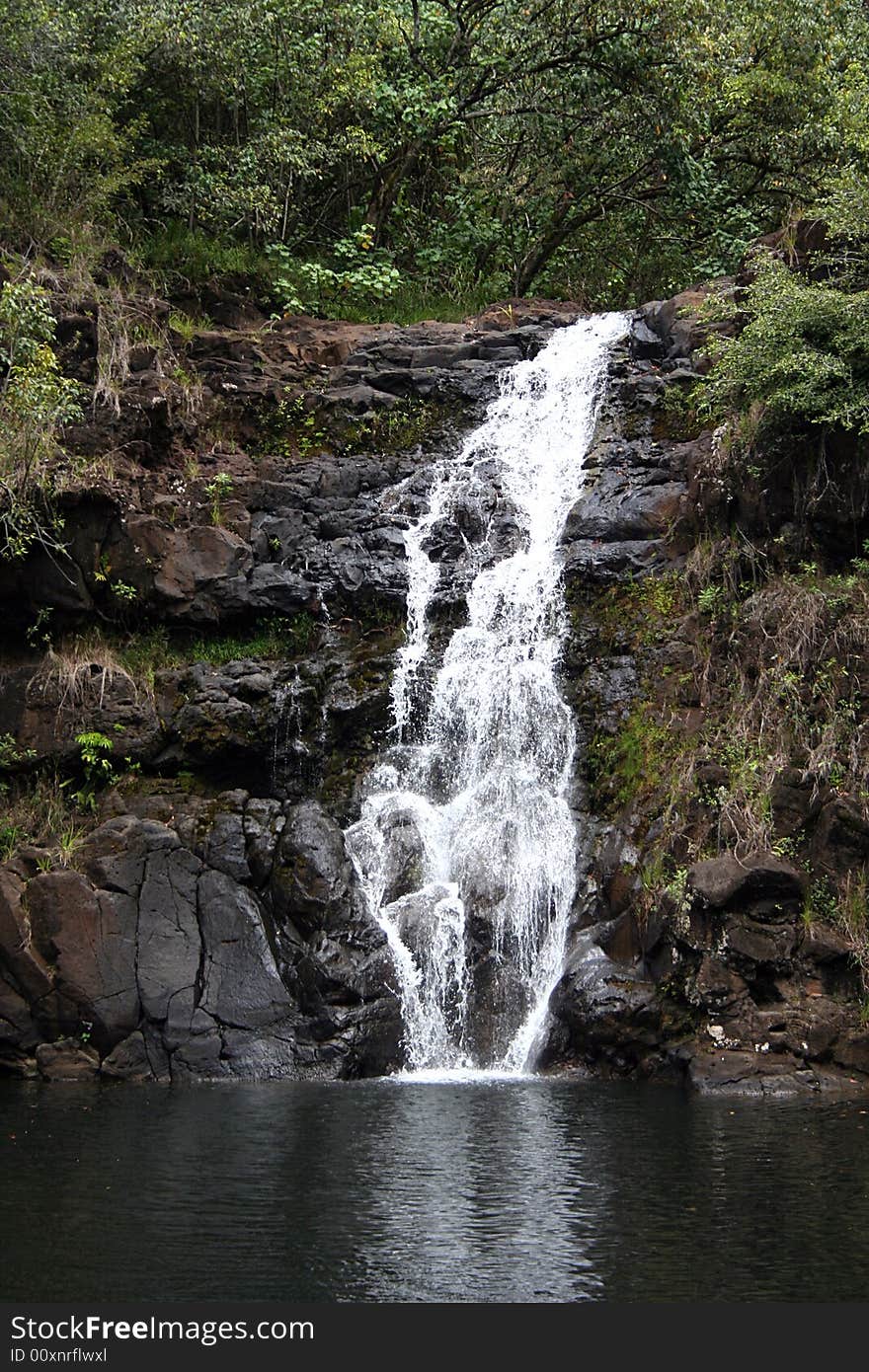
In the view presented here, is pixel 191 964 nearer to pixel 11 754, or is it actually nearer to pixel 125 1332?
pixel 11 754

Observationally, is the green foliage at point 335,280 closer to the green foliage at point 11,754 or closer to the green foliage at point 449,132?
the green foliage at point 449,132

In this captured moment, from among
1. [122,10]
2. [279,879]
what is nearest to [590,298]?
[122,10]

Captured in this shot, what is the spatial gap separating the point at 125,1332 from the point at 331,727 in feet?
36.1

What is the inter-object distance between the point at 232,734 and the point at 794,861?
23.2 ft

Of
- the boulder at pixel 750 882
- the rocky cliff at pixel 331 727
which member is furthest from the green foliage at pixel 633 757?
the boulder at pixel 750 882

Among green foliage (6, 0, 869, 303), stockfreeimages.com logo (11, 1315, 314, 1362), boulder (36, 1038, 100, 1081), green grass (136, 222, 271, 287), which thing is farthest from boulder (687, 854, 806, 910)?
green grass (136, 222, 271, 287)

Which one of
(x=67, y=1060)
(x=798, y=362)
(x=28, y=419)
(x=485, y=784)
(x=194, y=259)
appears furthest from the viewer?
(x=194, y=259)

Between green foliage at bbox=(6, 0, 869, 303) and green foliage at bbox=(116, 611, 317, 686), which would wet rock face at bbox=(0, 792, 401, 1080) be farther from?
green foliage at bbox=(6, 0, 869, 303)

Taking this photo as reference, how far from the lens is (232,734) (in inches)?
643

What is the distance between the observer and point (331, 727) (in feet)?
54.2

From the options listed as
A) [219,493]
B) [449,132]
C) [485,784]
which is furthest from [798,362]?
[449,132]

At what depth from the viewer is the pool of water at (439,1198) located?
6.52 meters

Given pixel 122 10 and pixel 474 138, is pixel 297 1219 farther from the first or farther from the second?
pixel 474 138

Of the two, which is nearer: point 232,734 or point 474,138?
point 232,734
